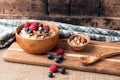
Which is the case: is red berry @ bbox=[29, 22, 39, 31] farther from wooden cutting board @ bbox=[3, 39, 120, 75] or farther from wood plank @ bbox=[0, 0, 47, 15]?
wood plank @ bbox=[0, 0, 47, 15]

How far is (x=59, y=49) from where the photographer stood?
41.4 inches

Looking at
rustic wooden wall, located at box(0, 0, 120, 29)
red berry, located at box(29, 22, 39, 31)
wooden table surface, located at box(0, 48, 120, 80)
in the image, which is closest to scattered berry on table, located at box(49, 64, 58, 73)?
wooden table surface, located at box(0, 48, 120, 80)

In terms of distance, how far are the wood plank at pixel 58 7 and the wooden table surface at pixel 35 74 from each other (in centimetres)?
39

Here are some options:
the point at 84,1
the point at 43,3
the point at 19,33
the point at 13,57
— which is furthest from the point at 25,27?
the point at 84,1

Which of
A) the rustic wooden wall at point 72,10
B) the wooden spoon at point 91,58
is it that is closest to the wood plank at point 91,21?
the rustic wooden wall at point 72,10

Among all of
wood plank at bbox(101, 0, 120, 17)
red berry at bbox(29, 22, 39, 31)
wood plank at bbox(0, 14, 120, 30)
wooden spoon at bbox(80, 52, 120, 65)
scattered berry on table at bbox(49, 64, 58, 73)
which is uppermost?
wood plank at bbox(101, 0, 120, 17)

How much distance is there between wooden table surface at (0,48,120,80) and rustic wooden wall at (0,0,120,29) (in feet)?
1.26

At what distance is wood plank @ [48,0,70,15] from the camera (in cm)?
125

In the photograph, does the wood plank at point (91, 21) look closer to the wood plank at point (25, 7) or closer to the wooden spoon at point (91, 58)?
the wood plank at point (25, 7)

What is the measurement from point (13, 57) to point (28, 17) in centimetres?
35

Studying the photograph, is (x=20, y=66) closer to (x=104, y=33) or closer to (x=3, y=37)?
(x=3, y=37)

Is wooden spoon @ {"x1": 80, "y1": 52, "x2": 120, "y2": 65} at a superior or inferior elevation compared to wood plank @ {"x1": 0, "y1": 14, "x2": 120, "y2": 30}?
inferior

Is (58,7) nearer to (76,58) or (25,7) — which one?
(25,7)

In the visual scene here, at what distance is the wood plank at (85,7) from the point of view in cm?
124
